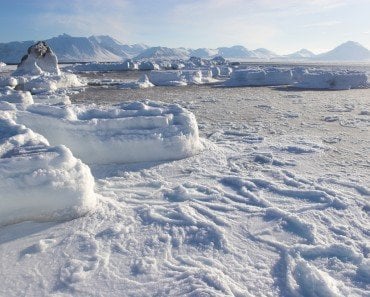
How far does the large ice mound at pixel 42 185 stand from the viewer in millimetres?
3268

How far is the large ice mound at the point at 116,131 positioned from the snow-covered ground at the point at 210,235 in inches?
7.8

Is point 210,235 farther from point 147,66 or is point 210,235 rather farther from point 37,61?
point 147,66

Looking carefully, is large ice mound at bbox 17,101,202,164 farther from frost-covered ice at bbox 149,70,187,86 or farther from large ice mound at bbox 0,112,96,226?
frost-covered ice at bbox 149,70,187,86

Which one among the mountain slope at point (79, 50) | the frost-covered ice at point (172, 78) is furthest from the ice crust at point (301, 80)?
the mountain slope at point (79, 50)

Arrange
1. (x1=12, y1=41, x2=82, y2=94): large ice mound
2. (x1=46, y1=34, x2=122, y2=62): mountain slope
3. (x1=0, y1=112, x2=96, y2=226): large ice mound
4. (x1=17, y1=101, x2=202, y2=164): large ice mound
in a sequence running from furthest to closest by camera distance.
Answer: (x1=46, y1=34, x2=122, y2=62): mountain slope
(x1=12, y1=41, x2=82, y2=94): large ice mound
(x1=17, y1=101, x2=202, y2=164): large ice mound
(x1=0, y1=112, x2=96, y2=226): large ice mound

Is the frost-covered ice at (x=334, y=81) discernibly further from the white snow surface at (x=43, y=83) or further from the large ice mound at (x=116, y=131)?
the large ice mound at (x=116, y=131)

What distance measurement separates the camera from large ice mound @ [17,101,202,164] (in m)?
5.16

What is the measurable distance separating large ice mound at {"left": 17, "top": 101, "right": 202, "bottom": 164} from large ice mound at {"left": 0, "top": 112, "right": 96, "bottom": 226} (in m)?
1.39

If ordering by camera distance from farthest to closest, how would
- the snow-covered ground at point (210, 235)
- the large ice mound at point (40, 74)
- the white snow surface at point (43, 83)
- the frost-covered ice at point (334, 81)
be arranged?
the frost-covered ice at point (334, 81) → the large ice mound at point (40, 74) → the white snow surface at point (43, 83) → the snow-covered ground at point (210, 235)

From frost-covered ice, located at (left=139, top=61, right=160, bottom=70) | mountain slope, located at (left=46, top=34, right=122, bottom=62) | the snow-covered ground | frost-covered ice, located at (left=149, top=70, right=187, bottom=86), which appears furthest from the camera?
Result: mountain slope, located at (left=46, top=34, right=122, bottom=62)

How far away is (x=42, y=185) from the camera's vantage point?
335cm

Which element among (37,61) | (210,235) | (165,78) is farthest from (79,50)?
(210,235)

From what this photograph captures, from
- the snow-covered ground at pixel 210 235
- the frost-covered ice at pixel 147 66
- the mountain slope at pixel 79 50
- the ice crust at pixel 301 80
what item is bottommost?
the snow-covered ground at pixel 210 235

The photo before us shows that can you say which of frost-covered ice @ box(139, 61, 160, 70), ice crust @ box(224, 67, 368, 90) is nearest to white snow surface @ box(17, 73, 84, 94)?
ice crust @ box(224, 67, 368, 90)
